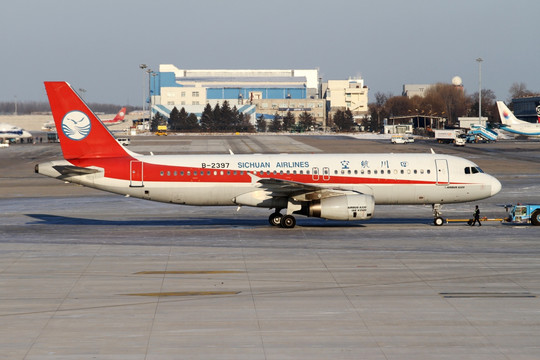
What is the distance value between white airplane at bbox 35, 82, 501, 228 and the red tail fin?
54mm

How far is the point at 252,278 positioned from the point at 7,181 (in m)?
50.4

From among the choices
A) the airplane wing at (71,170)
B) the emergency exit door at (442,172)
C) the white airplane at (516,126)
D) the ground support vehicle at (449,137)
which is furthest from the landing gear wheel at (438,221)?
the white airplane at (516,126)

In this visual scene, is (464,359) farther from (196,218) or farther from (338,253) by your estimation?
(196,218)

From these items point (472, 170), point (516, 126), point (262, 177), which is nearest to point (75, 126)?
point (262, 177)

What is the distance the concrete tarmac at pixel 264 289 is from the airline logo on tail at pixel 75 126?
5343mm

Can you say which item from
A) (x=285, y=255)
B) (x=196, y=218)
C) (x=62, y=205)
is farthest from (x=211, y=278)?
(x=62, y=205)

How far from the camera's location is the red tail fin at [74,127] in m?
38.1

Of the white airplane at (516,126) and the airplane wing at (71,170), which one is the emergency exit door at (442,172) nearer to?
the airplane wing at (71,170)

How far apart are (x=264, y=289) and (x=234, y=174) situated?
1444 centimetres

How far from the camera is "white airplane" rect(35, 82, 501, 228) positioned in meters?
37.8

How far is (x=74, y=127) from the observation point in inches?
1502

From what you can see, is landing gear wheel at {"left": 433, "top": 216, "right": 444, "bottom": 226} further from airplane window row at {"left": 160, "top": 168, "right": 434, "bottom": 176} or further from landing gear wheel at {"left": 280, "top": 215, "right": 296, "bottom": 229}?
landing gear wheel at {"left": 280, "top": 215, "right": 296, "bottom": 229}

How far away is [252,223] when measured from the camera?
40750 mm

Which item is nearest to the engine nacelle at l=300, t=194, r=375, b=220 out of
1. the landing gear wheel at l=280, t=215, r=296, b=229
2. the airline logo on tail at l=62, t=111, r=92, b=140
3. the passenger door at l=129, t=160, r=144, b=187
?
the landing gear wheel at l=280, t=215, r=296, b=229
